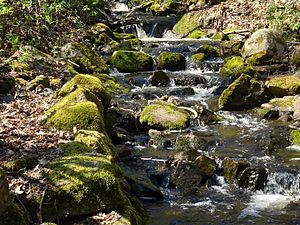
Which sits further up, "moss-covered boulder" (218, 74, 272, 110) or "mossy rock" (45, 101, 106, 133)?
"mossy rock" (45, 101, 106, 133)

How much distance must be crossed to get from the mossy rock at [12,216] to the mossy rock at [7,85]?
243 inches

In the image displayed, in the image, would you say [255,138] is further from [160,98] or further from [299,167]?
[160,98]

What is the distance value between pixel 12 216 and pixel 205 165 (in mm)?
4886

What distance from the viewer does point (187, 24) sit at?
86.3 ft

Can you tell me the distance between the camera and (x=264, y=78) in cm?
1527

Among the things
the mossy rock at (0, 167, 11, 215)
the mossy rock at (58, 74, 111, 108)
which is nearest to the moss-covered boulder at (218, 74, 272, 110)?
the mossy rock at (58, 74, 111, 108)

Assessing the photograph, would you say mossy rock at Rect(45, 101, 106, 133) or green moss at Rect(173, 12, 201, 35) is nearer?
mossy rock at Rect(45, 101, 106, 133)

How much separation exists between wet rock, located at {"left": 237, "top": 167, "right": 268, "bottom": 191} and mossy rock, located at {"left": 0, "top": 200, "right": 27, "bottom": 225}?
4.95 metres

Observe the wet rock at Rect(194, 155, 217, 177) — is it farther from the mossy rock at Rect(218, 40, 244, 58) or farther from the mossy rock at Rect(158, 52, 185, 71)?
the mossy rock at Rect(218, 40, 244, 58)

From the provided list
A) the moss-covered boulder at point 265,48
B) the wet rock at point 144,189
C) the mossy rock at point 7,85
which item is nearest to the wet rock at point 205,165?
the wet rock at point 144,189

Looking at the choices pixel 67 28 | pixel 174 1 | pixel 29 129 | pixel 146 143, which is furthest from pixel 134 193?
pixel 174 1

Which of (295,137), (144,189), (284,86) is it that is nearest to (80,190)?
(144,189)

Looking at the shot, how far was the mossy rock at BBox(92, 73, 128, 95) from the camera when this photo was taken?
1435 cm

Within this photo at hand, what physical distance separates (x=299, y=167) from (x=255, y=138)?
2005 mm
